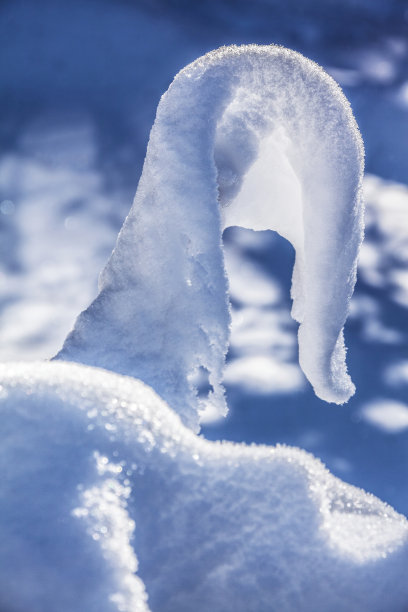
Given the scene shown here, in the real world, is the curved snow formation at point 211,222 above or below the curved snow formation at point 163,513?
above

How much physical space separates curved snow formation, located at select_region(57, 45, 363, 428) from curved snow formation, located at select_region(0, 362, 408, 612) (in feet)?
1.88

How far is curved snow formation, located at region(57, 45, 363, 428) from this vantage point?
6.06 feet

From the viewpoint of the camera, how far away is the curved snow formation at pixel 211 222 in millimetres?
1846

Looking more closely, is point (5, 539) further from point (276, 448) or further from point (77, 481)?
point (276, 448)

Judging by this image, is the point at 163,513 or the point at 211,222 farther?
the point at 211,222

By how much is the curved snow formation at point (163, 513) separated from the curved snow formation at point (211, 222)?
573 millimetres

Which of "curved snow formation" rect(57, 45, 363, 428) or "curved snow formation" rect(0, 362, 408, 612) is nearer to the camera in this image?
"curved snow formation" rect(0, 362, 408, 612)

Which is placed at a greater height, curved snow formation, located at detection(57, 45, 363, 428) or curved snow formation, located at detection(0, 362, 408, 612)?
curved snow formation, located at detection(57, 45, 363, 428)

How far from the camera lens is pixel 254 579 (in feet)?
3.98

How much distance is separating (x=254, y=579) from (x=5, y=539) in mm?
517

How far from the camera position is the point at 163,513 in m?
1.19

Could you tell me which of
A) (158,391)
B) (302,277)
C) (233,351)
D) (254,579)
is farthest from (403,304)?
(254,579)

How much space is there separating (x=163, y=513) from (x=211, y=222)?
0.91m

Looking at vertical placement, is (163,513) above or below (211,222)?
below
